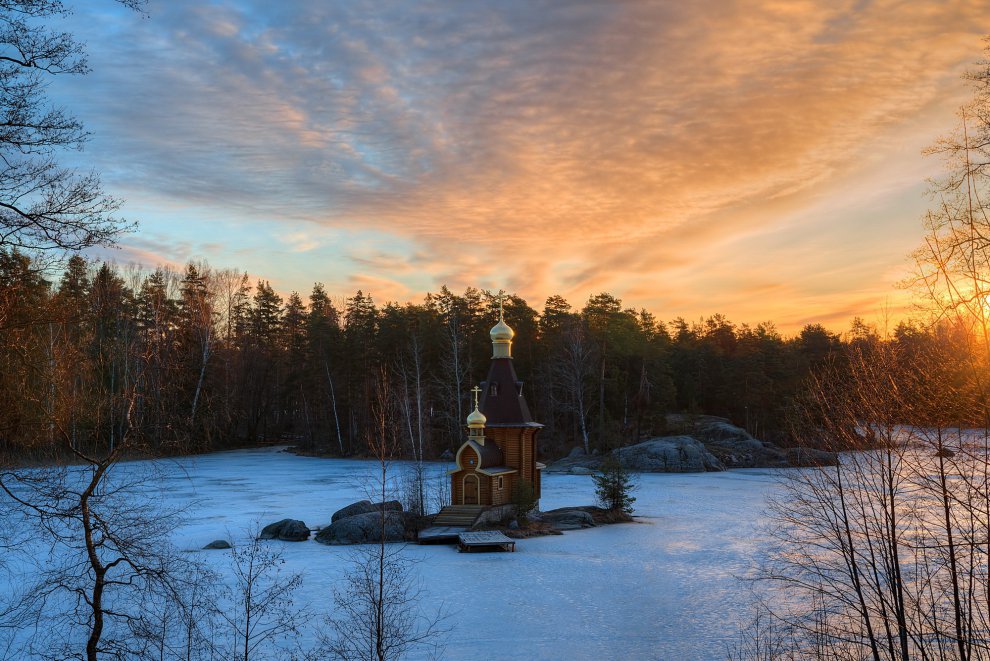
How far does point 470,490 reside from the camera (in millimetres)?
24031

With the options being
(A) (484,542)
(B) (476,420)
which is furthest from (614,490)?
(A) (484,542)

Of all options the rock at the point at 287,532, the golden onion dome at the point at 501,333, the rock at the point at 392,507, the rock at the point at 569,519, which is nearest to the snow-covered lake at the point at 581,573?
the rock at the point at 287,532

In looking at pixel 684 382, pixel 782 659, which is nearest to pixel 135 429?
pixel 782 659

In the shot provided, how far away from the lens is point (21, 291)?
7727mm

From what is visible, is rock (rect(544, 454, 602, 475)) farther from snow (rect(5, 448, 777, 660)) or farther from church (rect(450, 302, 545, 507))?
church (rect(450, 302, 545, 507))

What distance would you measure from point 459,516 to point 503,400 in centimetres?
486

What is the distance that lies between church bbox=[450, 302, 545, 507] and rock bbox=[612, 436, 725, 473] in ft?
59.8

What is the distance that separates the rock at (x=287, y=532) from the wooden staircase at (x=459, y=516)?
4300mm

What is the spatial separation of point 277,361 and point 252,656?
194ft

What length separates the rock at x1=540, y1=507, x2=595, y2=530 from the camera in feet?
78.7

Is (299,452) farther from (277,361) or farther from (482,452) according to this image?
(482,452)

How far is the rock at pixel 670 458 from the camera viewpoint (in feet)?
140

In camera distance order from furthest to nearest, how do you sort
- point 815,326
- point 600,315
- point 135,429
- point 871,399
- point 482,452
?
point 815,326 < point 600,315 < point 482,452 < point 871,399 < point 135,429

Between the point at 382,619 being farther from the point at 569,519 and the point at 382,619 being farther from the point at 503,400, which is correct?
the point at 503,400
